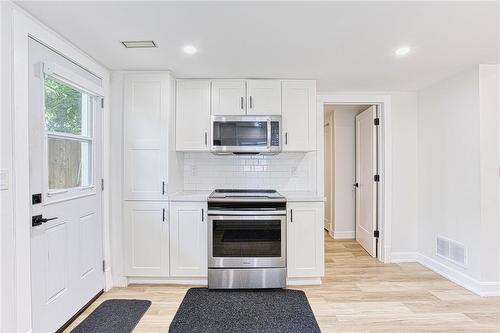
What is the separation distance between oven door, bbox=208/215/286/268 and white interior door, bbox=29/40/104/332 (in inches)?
45.1

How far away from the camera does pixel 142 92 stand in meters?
2.98

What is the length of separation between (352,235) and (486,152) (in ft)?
8.44

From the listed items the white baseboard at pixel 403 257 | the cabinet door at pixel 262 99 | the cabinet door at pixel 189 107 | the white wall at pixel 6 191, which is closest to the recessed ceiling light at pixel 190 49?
the cabinet door at pixel 189 107

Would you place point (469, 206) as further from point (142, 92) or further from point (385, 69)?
point (142, 92)

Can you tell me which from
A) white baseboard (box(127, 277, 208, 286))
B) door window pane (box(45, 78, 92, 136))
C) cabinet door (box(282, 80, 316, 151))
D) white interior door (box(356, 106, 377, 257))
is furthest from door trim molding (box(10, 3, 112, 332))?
white interior door (box(356, 106, 377, 257))

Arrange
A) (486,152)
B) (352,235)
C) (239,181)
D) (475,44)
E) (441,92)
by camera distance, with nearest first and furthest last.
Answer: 1. (475,44)
2. (486,152)
3. (441,92)
4. (239,181)
5. (352,235)

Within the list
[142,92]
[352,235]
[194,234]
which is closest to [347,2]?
[142,92]

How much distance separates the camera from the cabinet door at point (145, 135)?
2.95m

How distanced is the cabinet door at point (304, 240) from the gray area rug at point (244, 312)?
0.25 m

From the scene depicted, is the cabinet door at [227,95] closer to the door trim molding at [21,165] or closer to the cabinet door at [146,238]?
the cabinet door at [146,238]

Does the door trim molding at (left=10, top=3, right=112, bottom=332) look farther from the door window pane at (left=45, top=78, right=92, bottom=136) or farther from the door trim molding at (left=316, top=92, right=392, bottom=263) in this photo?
the door trim molding at (left=316, top=92, right=392, bottom=263)

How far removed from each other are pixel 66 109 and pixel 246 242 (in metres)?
2.04

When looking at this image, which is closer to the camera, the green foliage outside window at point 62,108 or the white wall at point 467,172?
the green foliage outside window at point 62,108

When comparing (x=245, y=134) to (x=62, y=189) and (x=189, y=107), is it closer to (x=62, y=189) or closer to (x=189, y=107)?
(x=189, y=107)
